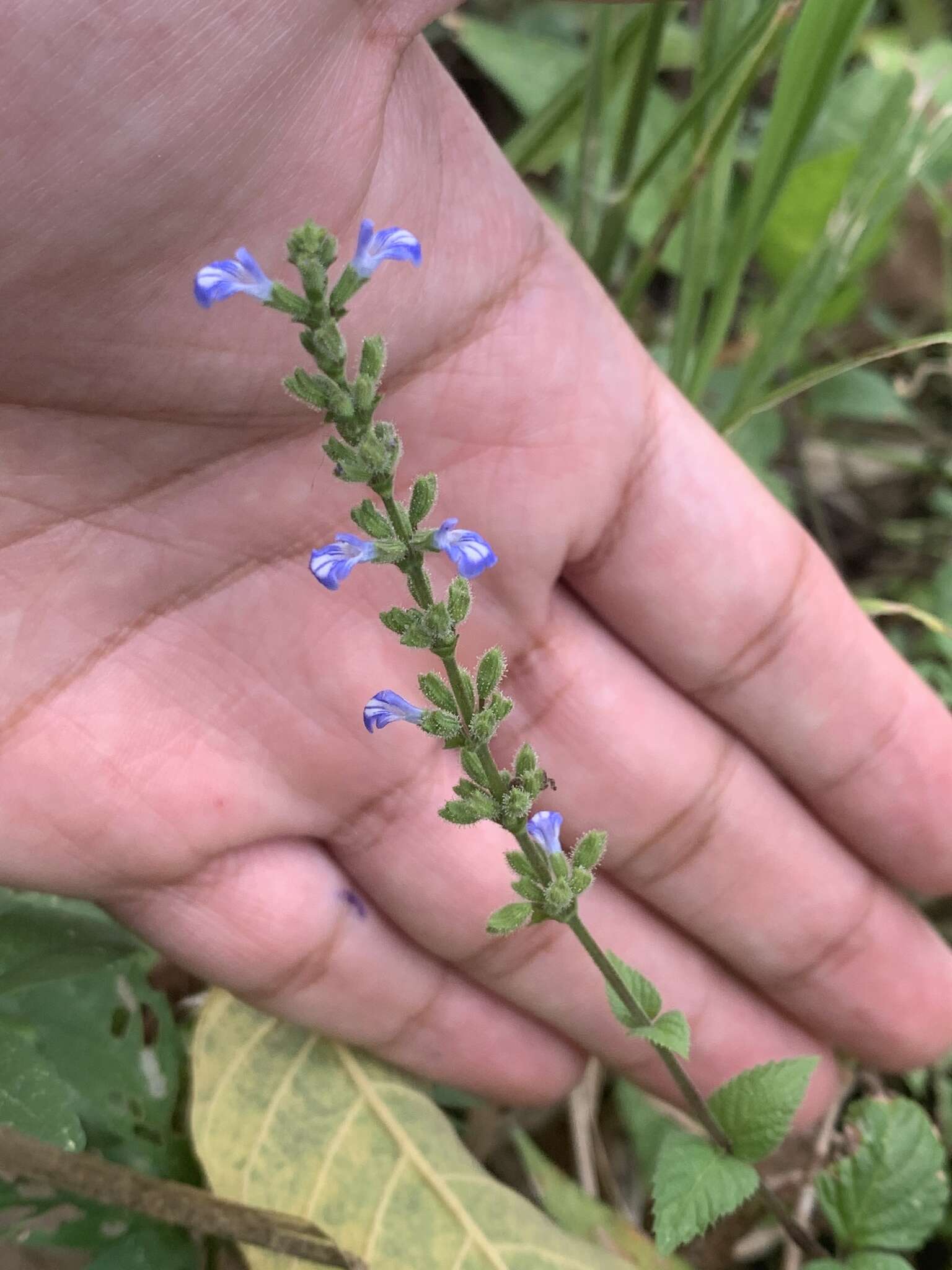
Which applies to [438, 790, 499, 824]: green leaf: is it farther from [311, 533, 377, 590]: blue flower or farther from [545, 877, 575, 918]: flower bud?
[311, 533, 377, 590]: blue flower

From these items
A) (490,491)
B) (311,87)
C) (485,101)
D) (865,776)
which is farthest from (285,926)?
(485,101)

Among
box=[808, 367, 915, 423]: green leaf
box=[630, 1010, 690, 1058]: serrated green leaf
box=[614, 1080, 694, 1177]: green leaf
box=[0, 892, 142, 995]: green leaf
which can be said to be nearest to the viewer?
box=[630, 1010, 690, 1058]: serrated green leaf

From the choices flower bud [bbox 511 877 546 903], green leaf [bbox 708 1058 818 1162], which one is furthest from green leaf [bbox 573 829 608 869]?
green leaf [bbox 708 1058 818 1162]

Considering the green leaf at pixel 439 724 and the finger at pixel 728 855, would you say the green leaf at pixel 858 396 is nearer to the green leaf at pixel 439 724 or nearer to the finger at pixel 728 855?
the finger at pixel 728 855

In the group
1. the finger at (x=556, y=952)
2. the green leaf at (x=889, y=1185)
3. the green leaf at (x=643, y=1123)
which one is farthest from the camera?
the green leaf at (x=643, y=1123)

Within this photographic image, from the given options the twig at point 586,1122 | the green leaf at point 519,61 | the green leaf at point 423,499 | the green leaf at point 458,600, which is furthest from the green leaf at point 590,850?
the green leaf at point 519,61

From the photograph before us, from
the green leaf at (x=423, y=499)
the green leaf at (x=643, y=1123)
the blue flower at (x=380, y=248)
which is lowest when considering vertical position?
the green leaf at (x=643, y=1123)

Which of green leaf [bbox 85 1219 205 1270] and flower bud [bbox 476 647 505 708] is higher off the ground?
flower bud [bbox 476 647 505 708]
